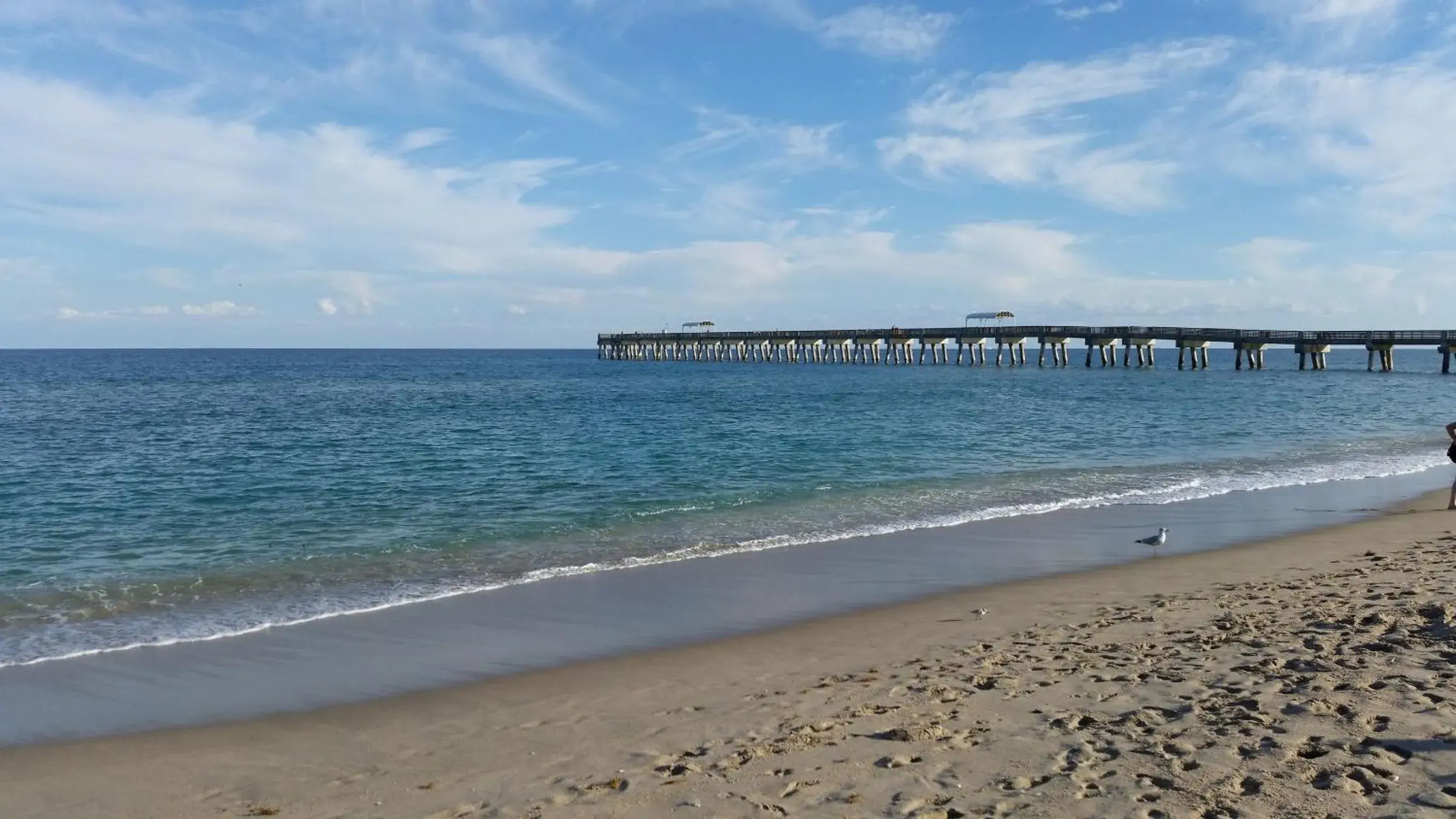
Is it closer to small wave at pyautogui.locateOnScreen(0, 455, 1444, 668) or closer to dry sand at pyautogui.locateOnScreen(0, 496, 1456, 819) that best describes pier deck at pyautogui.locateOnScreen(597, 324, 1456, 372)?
small wave at pyautogui.locateOnScreen(0, 455, 1444, 668)

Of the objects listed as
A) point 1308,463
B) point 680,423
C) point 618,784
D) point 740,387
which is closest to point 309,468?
point 680,423

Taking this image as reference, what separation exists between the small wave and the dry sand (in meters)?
2.84

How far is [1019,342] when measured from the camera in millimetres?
89500

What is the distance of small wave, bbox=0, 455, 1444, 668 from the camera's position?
30.9 feet

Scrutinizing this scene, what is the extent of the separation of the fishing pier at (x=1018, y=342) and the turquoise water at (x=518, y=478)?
21521 millimetres

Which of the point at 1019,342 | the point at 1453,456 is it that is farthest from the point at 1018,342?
the point at 1453,456

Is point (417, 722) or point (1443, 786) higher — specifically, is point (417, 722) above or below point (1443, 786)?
below

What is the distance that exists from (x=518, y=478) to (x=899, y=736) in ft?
52.4

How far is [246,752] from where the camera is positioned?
643 centimetres

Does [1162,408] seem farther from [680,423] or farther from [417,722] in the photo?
[417,722]

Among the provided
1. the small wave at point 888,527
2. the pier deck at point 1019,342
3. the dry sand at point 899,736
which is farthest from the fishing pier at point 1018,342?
the dry sand at point 899,736

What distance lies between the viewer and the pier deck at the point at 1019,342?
68500 millimetres

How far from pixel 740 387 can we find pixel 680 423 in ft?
86.7

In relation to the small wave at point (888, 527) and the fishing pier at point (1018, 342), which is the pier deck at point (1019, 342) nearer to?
the fishing pier at point (1018, 342)
